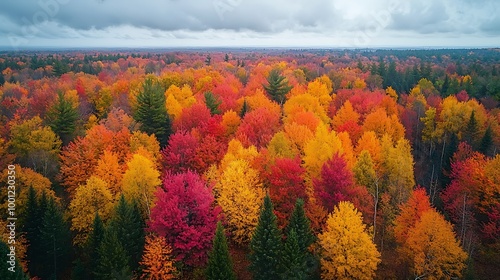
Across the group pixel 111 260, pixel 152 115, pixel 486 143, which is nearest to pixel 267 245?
pixel 111 260

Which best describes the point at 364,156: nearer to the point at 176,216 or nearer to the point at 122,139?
the point at 176,216

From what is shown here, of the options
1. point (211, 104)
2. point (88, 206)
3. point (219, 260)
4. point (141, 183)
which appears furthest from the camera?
point (211, 104)

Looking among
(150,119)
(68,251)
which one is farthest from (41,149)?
(68,251)

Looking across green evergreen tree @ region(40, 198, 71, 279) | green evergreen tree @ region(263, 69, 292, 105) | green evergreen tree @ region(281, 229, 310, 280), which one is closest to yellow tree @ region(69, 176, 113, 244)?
green evergreen tree @ region(40, 198, 71, 279)

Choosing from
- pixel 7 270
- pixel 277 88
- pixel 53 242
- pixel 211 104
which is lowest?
pixel 53 242

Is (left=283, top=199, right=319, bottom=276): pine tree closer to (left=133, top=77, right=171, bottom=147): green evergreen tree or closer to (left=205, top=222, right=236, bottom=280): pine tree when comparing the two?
(left=205, top=222, right=236, bottom=280): pine tree

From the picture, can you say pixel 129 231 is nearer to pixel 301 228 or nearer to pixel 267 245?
pixel 267 245
